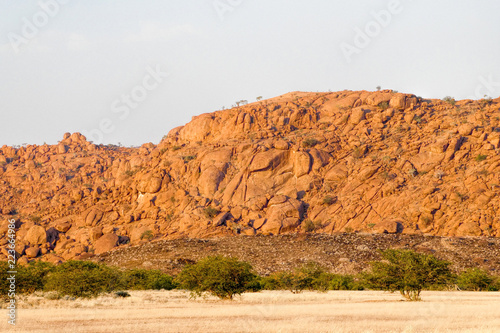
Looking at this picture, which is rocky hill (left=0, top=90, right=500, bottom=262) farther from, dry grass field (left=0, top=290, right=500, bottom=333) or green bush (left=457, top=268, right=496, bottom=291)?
dry grass field (left=0, top=290, right=500, bottom=333)

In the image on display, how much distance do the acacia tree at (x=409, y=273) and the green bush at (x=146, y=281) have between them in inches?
1026

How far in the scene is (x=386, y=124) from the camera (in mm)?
98188

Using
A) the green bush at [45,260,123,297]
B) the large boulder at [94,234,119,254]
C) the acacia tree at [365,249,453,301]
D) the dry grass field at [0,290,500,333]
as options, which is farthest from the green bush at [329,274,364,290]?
the large boulder at [94,234,119,254]

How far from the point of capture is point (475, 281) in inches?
2249

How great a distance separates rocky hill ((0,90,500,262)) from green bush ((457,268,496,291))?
1486cm

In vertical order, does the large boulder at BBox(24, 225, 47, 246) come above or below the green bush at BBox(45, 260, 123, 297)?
below

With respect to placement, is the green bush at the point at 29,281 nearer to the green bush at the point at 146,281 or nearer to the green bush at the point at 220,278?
the green bush at the point at 146,281

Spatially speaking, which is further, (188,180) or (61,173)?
(61,173)

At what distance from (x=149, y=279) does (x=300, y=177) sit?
3535cm

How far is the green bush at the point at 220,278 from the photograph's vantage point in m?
43.7

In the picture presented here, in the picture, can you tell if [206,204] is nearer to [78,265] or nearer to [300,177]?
[300,177]

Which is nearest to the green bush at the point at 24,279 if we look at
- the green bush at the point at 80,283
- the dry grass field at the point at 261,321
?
the green bush at the point at 80,283

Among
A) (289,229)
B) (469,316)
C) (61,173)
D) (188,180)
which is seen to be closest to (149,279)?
(289,229)

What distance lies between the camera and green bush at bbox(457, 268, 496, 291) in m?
56.9
